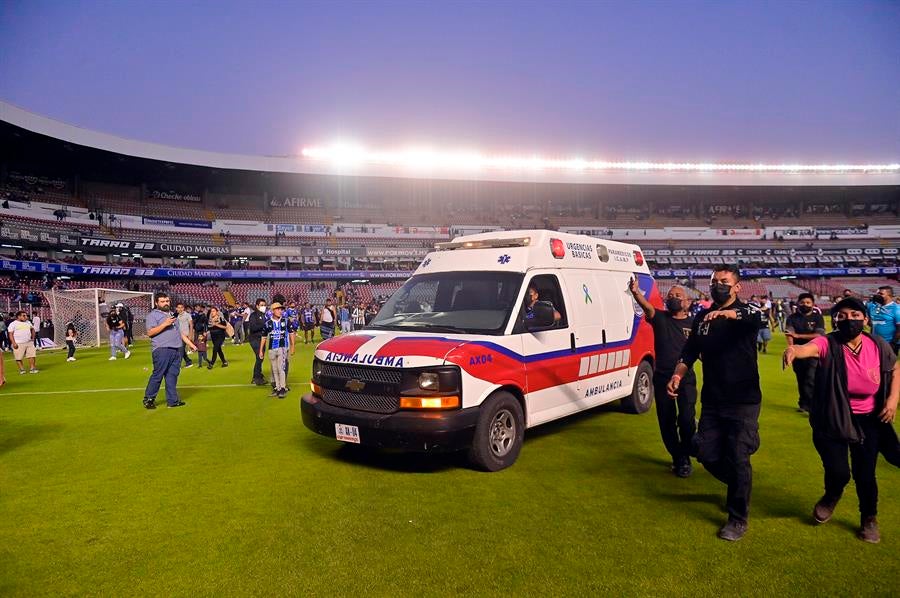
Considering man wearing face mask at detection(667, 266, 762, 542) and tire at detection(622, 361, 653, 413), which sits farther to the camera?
tire at detection(622, 361, 653, 413)

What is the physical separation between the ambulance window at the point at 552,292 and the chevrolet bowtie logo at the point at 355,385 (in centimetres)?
226

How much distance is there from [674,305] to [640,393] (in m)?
2.89

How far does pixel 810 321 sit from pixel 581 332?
5.02 meters

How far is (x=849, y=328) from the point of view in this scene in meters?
3.83

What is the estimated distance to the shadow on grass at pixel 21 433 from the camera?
6816mm

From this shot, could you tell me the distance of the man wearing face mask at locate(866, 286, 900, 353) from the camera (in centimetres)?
920

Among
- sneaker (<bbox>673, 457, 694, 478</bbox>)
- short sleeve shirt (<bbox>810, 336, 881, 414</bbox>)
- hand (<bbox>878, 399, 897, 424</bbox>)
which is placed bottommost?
sneaker (<bbox>673, 457, 694, 478</bbox>)

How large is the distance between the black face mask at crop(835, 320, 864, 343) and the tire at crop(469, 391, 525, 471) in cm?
281

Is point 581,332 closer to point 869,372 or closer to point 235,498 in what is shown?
point 869,372

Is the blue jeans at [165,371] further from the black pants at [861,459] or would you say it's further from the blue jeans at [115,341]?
the blue jeans at [115,341]

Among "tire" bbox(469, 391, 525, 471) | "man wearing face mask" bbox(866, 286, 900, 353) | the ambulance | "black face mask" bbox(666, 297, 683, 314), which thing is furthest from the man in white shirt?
"man wearing face mask" bbox(866, 286, 900, 353)

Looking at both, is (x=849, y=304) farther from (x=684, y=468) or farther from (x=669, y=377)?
(x=684, y=468)

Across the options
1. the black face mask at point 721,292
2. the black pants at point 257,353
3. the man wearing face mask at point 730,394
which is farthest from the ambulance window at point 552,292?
the black pants at point 257,353

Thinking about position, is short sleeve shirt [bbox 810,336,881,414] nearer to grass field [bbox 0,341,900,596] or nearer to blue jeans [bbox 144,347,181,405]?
grass field [bbox 0,341,900,596]
